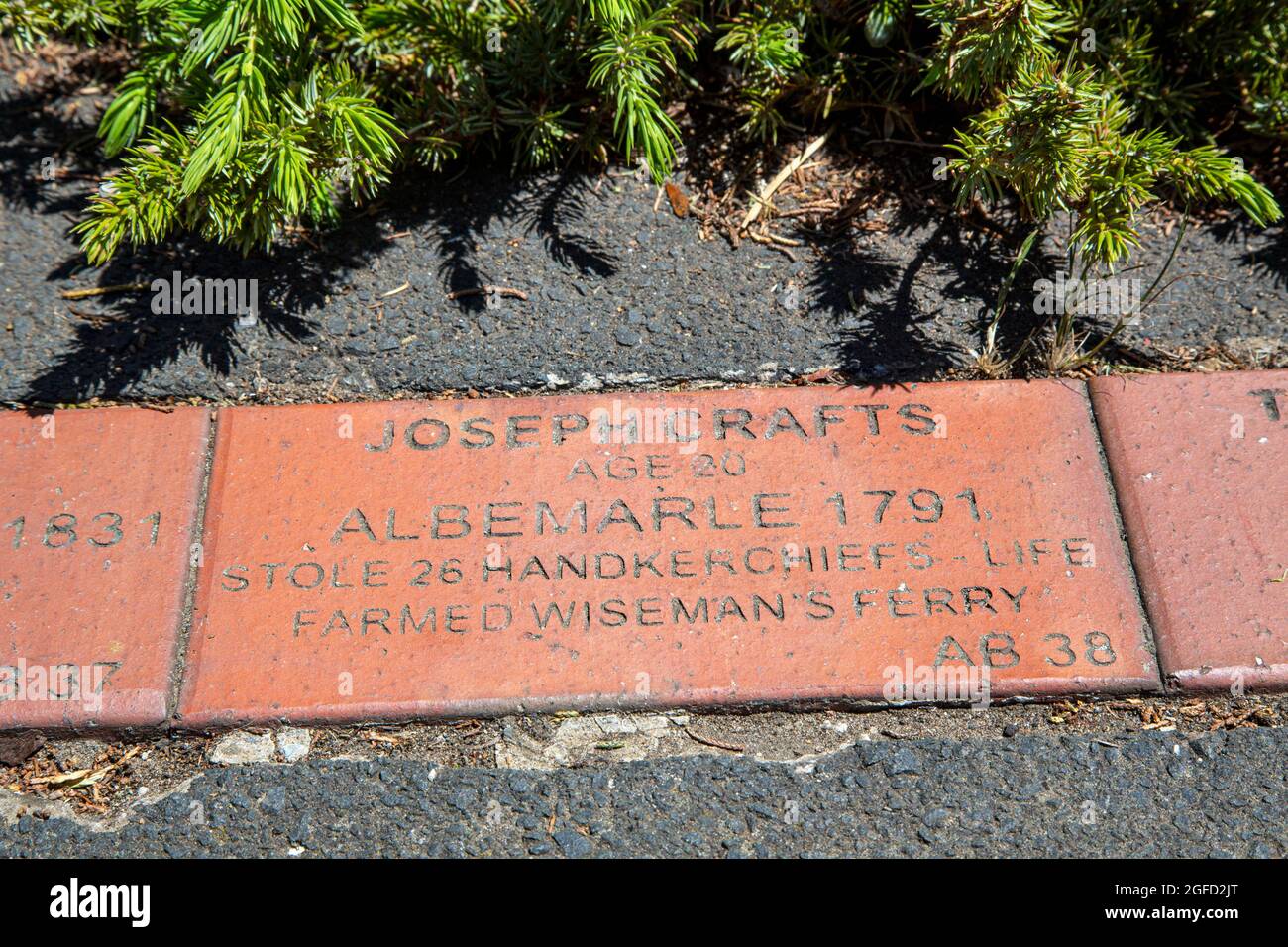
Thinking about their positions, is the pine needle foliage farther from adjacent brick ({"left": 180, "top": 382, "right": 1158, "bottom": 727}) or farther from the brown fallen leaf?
adjacent brick ({"left": 180, "top": 382, "right": 1158, "bottom": 727})

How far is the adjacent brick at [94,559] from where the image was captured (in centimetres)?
161

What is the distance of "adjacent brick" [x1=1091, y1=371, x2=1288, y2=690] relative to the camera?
5.30 ft

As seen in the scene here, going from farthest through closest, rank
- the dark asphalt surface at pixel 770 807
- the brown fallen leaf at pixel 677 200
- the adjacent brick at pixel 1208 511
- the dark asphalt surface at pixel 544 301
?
1. the brown fallen leaf at pixel 677 200
2. the dark asphalt surface at pixel 544 301
3. the adjacent brick at pixel 1208 511
4. the dark asphalt surface at pixel 770 807

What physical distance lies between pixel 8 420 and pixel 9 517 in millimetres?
215

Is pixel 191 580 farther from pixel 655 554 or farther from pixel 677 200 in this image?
pixel 677 200

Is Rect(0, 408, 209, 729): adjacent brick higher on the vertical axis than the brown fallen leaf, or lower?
lower

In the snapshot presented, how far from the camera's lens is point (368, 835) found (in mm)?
1529

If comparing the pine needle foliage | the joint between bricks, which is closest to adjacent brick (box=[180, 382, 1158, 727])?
the joint between bricks

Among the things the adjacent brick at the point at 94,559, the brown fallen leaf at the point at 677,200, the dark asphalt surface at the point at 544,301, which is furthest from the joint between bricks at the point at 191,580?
the brown fallen leaf at the point at 677,200

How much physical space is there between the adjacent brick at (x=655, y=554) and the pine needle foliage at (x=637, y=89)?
40 cm

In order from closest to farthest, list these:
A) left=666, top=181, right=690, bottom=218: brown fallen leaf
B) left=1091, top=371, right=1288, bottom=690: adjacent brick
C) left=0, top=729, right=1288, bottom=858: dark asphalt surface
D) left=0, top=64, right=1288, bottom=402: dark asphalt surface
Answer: left=0, top=729, right=1288, bottom=858: dark asphalt surface → left=1091, top=371, right=1288, bottom=690: adjacent brick → left=0, top=64, right=1288, bottom=402: dark asphalt surface → left=666, top=181, right=690, bottom=218: brown fallen leaf

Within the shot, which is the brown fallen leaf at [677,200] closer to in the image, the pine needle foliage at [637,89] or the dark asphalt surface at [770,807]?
the pine needle foliage at [637,89]

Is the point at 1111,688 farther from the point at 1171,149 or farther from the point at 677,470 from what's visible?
the point at 1171,149

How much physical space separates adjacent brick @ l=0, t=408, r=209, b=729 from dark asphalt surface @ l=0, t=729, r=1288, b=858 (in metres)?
0.19
